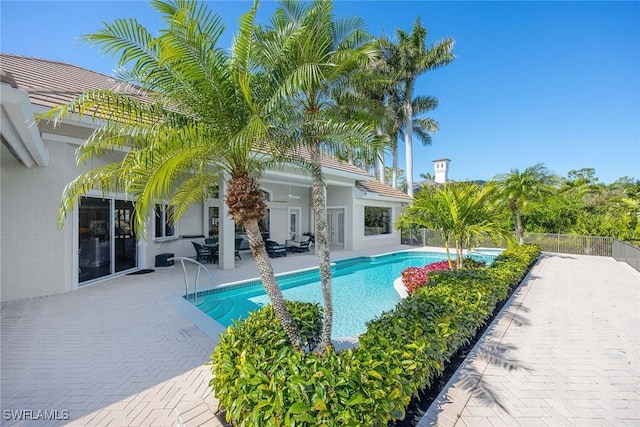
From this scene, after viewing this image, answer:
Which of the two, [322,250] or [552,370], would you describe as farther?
[552,370]

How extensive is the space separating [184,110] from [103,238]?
862 cm

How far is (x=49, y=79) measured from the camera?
1020cm

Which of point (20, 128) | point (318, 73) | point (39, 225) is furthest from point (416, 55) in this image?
point (39, 225)

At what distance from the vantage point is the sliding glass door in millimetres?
9547

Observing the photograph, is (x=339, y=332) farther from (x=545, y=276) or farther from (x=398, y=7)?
(x=398, y=7)

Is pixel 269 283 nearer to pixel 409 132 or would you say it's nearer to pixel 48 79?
pixel 48 79

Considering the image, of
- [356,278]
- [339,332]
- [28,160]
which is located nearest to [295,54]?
[339,332]

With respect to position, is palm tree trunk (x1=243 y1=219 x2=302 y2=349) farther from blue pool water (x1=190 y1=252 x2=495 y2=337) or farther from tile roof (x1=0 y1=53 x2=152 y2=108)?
tile roof (x1=0 y1=53 x2=152 y2=108)

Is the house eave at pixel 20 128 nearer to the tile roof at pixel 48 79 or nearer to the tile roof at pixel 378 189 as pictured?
the tile roof at pixel 48 79

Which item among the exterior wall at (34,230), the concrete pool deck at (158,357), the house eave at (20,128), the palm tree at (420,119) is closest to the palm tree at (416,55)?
the palm tree at (420,119)

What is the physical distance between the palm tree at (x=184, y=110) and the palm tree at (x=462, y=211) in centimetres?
645

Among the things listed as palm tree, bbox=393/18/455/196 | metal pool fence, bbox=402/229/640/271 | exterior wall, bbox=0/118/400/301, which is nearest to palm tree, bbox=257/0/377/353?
exterior wall, bbox=0/118/400/301

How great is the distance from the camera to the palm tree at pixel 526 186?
52.9ft

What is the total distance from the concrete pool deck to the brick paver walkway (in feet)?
0.08
